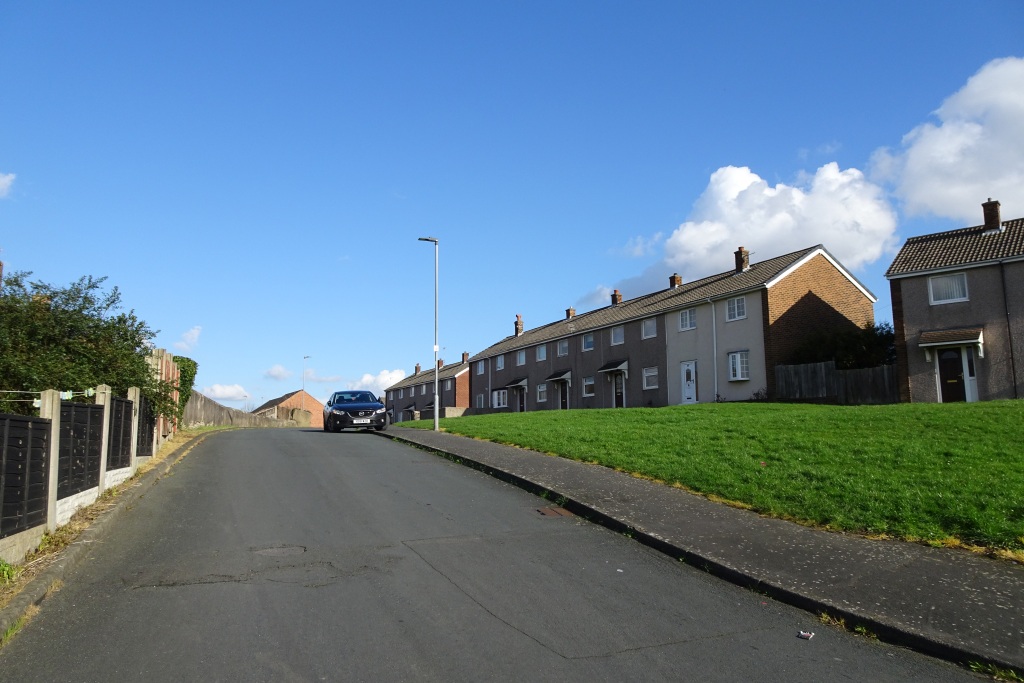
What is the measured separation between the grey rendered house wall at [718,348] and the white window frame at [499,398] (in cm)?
1953

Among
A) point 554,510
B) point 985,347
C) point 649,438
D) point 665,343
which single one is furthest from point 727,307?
point 554,510

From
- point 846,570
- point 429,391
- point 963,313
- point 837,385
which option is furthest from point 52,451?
point 429,391

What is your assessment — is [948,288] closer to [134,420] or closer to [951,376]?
[951,376]

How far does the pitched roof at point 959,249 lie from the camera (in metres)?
27.1

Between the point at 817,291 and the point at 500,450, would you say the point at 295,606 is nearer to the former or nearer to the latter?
the point at 500,450

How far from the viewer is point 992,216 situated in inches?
1144

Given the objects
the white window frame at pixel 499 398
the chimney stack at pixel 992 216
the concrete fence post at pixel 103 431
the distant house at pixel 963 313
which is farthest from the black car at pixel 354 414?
the white window frame at pixel 499 398

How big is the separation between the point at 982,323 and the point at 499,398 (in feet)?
115

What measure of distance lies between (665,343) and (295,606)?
110 feet

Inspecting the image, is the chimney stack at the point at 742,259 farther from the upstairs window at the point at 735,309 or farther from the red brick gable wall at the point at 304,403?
the red brick gable wall at the point at 304,403

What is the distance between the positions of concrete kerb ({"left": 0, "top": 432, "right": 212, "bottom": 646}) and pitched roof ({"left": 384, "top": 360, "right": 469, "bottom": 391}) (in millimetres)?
57752

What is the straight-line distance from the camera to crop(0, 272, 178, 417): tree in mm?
12680

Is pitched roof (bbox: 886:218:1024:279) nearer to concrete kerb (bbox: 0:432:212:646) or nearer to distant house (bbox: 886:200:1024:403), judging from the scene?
distant house (bbox: 886:200:1024:403)

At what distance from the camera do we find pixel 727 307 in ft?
115
